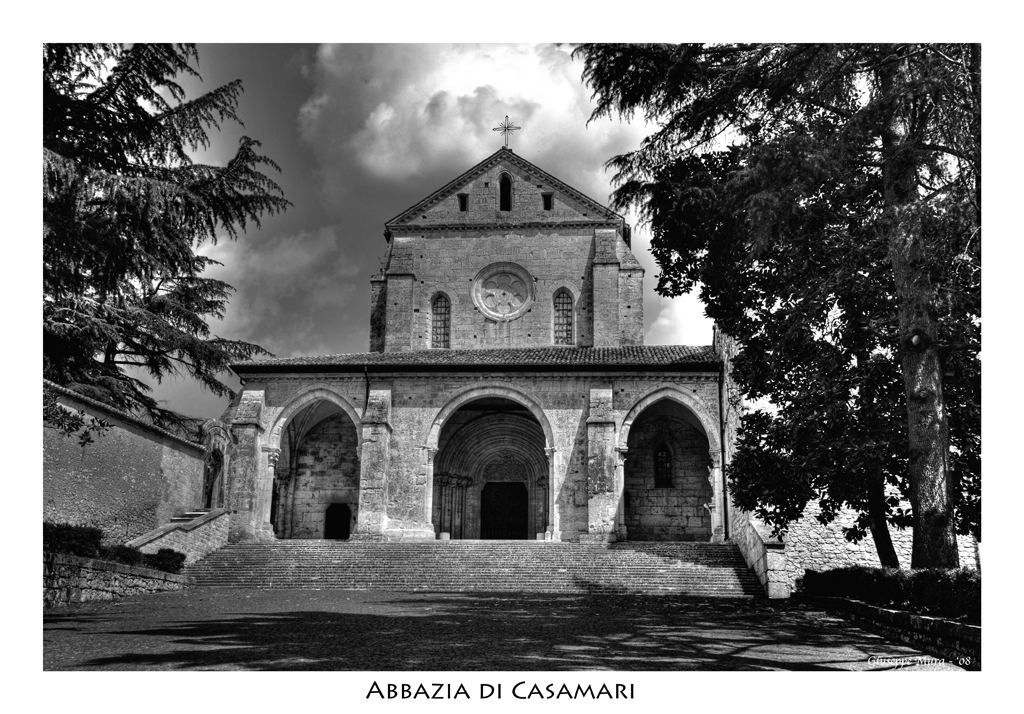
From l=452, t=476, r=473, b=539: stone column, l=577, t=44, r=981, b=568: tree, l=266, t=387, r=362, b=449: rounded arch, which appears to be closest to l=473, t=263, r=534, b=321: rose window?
l=452, t=476, r=473, b=539: stone column

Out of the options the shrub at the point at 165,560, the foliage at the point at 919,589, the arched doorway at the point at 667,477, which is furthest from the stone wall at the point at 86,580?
the arched doorway at the point at 667,477

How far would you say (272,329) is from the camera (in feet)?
37.2

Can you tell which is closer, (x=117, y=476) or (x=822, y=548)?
(x=822, y=548)

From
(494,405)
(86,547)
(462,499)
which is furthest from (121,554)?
(494,405)

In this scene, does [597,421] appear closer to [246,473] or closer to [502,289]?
[502,289]

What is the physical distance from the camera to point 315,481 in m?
27.0

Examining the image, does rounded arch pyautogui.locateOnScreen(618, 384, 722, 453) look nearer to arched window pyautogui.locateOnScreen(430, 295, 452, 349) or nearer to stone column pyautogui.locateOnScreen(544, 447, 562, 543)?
stone column pyautogui.locateOnScreen(544, 447, 562, 543)

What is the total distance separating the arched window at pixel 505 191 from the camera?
96.8 ft

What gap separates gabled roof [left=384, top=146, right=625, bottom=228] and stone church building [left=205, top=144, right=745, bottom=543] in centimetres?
6

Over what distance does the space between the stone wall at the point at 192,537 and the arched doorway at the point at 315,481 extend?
155 inches

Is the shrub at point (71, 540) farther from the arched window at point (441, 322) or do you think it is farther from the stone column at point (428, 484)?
the arched window at point (441, 322)

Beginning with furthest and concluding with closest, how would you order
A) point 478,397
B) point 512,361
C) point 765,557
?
point 478,397 → point 512,361 → point 765,557

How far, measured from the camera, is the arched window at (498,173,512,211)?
96.8ft

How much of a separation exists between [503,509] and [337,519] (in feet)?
16.6
